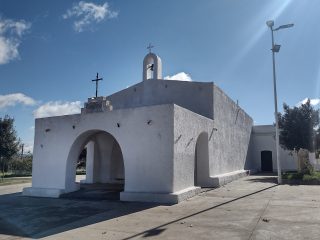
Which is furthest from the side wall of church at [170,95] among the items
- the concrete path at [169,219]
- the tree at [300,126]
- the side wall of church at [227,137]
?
the tree at [300,126]

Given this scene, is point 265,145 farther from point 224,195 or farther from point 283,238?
point 283,238

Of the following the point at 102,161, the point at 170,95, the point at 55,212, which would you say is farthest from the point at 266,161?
the point at 55,212

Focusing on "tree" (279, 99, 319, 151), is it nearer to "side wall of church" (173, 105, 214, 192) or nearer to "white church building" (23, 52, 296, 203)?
"white church building" (23, 52, 296, 203)

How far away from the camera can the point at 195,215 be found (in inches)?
354

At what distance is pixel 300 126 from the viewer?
77.6ft

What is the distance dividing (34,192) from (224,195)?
8595mm

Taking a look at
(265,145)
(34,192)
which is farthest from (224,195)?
(265,145)

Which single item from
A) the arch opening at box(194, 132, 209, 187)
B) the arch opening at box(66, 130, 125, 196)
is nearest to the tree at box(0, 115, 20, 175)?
the arch opening at box(66, 130, 125, 196)

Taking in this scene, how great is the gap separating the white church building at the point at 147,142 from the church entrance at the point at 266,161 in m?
9.70

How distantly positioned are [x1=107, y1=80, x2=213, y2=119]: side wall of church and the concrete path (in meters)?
6.57

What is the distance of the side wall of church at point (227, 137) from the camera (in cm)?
1781

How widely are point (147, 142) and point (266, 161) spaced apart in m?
21.3

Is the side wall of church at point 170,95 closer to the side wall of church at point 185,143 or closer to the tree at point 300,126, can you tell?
the side wall of church at point 185,143

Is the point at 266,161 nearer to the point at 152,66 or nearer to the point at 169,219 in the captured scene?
the point at 152,66
